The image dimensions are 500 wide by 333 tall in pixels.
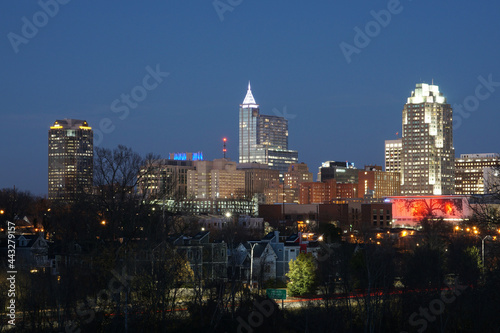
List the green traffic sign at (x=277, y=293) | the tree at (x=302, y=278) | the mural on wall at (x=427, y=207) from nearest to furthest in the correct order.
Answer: the green traffic sign at (x=277, y=293) < the tree at (x=302, y=278) < the mural on wall at (x=427, y=207)

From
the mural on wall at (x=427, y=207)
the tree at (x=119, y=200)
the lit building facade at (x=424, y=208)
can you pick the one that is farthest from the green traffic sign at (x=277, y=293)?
the mural on wall at (x=427, y=207)

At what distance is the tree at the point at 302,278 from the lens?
161 ft

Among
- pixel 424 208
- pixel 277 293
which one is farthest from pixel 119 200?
pixel 424 208

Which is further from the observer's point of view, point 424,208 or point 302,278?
point 424,208

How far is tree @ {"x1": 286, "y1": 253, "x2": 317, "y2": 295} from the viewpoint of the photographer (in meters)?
49.0

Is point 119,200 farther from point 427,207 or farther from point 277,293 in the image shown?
point 427,207

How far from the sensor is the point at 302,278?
4916 cm

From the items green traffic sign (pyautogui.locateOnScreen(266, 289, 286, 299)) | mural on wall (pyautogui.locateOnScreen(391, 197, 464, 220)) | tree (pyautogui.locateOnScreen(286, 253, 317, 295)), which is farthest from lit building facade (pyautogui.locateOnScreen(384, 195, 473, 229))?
green traffic sign (pyautogui.locateOnScreen(266, 289, 286, 299))

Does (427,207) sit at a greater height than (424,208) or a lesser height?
greater

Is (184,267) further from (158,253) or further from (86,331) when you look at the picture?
(86,331)

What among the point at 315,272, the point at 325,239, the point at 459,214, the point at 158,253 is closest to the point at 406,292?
the point at 315,272

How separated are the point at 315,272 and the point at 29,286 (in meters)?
20.4

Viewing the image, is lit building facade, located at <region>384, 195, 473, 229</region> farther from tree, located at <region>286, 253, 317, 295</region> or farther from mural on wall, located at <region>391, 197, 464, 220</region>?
tree, located at <region>286, 253, 317, 295</region>

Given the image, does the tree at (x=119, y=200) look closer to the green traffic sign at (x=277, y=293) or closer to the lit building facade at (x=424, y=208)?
the green traffic sign at (x=277, y=293)
